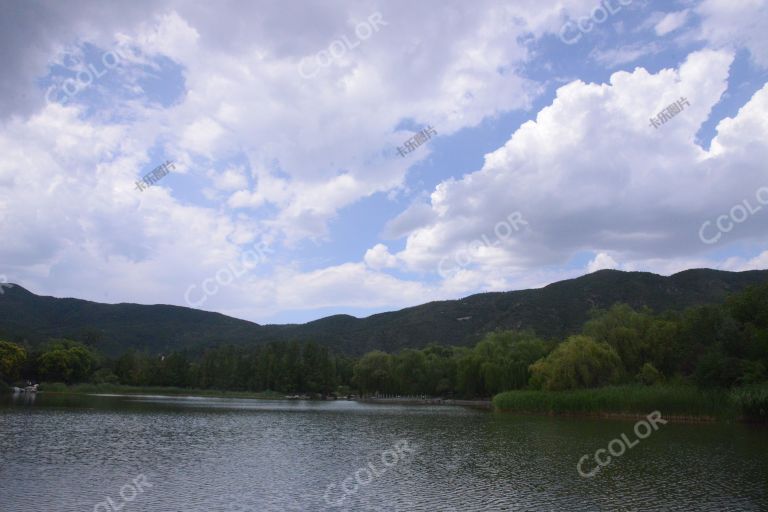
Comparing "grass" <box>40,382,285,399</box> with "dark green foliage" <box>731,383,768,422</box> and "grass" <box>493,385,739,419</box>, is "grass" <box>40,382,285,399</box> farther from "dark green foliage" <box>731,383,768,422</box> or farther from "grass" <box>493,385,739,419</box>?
"dark green foliage" <box>731,383,768,422</box>

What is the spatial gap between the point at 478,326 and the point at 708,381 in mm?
137810

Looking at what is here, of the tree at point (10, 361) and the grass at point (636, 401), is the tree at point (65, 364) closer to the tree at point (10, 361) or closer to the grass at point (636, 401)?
the tree at point (10, 361)

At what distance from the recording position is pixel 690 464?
81.9ft

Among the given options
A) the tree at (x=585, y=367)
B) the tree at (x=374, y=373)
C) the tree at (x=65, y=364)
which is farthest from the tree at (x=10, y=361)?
the tree at (x=585, y=367)

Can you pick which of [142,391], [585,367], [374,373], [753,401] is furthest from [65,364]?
[753,401]

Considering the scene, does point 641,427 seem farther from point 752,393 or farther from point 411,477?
point 411,477

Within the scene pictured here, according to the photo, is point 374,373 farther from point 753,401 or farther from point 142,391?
point 753,401

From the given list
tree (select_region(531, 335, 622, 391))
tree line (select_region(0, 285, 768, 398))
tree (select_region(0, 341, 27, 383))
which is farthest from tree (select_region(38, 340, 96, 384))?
tree (select_region(531, 335, 622, 391))

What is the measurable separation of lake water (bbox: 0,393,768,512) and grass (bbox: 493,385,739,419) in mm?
6395

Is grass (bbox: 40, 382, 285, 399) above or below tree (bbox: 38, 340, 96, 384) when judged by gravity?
below

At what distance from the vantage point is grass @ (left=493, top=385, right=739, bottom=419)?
1810 inches

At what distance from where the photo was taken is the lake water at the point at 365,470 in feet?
58.4

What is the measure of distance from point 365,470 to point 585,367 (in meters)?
43.3

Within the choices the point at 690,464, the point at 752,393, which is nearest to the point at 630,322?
the point at 752,393
